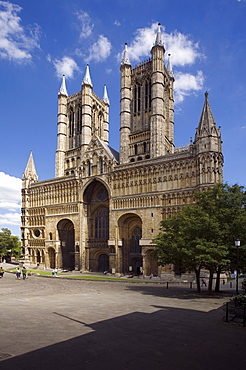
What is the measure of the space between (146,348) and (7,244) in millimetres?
68947

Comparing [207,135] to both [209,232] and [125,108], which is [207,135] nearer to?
[209,232]

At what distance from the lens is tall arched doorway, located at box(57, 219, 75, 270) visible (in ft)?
190

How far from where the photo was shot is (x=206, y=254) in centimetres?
2291

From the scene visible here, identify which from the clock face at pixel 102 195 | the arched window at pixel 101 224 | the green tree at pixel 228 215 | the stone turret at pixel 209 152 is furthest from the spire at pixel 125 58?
the green tree at pixel 228 215

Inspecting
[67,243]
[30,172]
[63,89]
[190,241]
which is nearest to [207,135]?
[190,241]

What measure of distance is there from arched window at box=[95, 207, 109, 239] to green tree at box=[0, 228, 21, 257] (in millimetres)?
25306

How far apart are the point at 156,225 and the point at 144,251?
14.2ft

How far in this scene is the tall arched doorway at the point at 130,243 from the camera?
48344 mm

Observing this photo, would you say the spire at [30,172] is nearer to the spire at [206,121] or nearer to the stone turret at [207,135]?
the stone turret at [207,135]

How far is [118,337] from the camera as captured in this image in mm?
11508

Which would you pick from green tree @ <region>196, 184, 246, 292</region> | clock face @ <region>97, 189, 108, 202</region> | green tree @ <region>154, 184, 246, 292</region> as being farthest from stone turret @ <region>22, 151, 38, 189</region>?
green tree @ <region>196, 184, 246, 292</region>

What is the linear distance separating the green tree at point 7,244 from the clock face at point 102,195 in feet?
89.7

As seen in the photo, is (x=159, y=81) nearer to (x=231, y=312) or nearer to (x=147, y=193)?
(x=147, y=193)

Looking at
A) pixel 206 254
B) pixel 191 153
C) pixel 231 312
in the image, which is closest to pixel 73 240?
pixel 191 153
